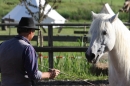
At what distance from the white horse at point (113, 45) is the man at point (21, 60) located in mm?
927

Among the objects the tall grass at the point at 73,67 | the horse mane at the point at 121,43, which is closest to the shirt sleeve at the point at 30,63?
the horse mane at the point at 121,43

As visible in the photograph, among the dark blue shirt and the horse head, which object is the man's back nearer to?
the dark blue shirt

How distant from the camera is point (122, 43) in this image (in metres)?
6.37

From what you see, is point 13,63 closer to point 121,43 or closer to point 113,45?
point 113,45

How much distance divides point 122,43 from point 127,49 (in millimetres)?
113

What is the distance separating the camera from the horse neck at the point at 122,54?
6355 mm

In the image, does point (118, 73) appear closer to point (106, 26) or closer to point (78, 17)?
point (106, 26)

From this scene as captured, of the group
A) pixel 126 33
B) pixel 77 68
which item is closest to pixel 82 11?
pixel 77 68

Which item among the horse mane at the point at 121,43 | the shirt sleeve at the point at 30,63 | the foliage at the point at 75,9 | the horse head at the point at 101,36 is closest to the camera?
the shirt sleeve at the point at 30,63

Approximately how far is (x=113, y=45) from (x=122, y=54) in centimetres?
24

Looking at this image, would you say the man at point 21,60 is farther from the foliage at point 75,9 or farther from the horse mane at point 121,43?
the foliage at point 75,9

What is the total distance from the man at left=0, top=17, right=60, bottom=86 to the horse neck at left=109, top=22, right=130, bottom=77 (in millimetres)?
1240

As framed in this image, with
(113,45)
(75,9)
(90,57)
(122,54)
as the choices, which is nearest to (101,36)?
(113,45)

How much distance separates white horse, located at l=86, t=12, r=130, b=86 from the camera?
613 cm
